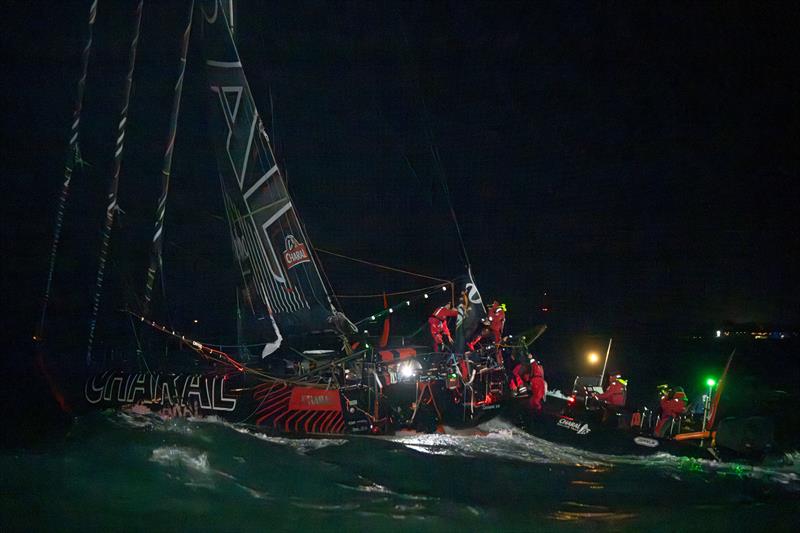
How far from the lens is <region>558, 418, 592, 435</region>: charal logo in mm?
10289

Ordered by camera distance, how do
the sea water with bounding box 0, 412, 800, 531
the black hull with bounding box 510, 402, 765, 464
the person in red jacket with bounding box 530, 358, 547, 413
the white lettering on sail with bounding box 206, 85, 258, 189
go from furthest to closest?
the white lettering on sail with bounding box 206, 85, 258, 189 → the person in red jacket with bounding box 530, 358, 547, 413 → the black hull with bounding box 510, 402, 765, 464 → the sea water with bounding box 0, 412, 800, 531

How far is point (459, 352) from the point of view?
11.5 metres

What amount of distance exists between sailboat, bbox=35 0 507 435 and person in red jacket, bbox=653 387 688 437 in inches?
103

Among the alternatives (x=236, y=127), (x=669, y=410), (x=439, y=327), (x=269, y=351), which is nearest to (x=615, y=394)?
(x=669, y=410)

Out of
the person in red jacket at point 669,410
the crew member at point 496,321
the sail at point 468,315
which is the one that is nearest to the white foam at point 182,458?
the sail at point 468,315

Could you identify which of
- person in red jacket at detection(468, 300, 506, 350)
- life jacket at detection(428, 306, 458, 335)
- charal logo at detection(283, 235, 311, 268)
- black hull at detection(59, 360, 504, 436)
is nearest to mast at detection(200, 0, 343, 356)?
charal logo at detection(283, 235, 311, 268)

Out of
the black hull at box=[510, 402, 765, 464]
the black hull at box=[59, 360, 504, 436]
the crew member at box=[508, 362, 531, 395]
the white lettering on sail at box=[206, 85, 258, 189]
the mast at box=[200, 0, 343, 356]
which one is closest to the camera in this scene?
the black hull at box=[510, 402, 765, 464]

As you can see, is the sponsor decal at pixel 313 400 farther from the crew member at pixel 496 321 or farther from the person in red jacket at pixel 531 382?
the crew member at pixel 496 321

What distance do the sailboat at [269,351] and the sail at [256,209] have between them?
0.8 inches

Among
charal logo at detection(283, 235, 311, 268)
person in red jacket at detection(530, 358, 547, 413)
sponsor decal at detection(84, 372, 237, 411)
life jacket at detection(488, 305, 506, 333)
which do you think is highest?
charal logo at detection(283, 235, 311, 268)

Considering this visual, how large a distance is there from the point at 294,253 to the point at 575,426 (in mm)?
5613

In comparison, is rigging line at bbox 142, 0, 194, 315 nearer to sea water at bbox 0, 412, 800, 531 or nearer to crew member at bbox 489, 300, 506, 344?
sea water at bbox 0, 412, 800, 531

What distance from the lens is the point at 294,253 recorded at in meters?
11.4

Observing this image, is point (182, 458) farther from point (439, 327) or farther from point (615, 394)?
point (615, 394)
